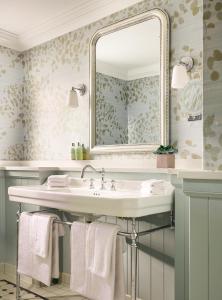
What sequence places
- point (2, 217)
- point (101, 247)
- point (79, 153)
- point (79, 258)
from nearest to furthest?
1. point (101, 247)
2. point (79, 258)
3. point (79, 153)
4. point (2, 217)

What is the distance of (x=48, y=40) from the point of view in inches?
Answer: 133

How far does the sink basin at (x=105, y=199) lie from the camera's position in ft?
5.82

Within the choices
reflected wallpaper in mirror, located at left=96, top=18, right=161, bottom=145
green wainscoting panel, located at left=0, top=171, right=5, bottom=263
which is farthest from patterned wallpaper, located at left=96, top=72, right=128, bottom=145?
green wainscoting panel, located at left=0, top=171, right=5, bottom=263

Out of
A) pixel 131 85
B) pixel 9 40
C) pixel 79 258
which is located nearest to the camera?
pixel 79 258

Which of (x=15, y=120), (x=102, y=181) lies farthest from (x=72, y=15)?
(x=102, y=181)

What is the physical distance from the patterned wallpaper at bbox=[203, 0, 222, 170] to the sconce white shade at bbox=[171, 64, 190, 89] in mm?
746

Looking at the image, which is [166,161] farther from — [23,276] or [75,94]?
[23,276]

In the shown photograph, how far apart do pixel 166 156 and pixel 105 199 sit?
63 cm

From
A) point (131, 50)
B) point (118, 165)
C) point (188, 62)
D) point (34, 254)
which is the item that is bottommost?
point (34, 254)

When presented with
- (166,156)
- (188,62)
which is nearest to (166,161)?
(166,156)

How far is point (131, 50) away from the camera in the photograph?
2631 millimetres

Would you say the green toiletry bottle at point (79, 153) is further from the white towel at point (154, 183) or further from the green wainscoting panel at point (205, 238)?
the green wainscoting panel at point (205, 238)

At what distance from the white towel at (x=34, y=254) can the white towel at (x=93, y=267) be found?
1.05ft

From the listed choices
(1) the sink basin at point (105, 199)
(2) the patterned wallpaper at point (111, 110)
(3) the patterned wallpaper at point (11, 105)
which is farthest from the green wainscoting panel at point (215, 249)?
(3) the patterned wallpaper at point (11, 105)
